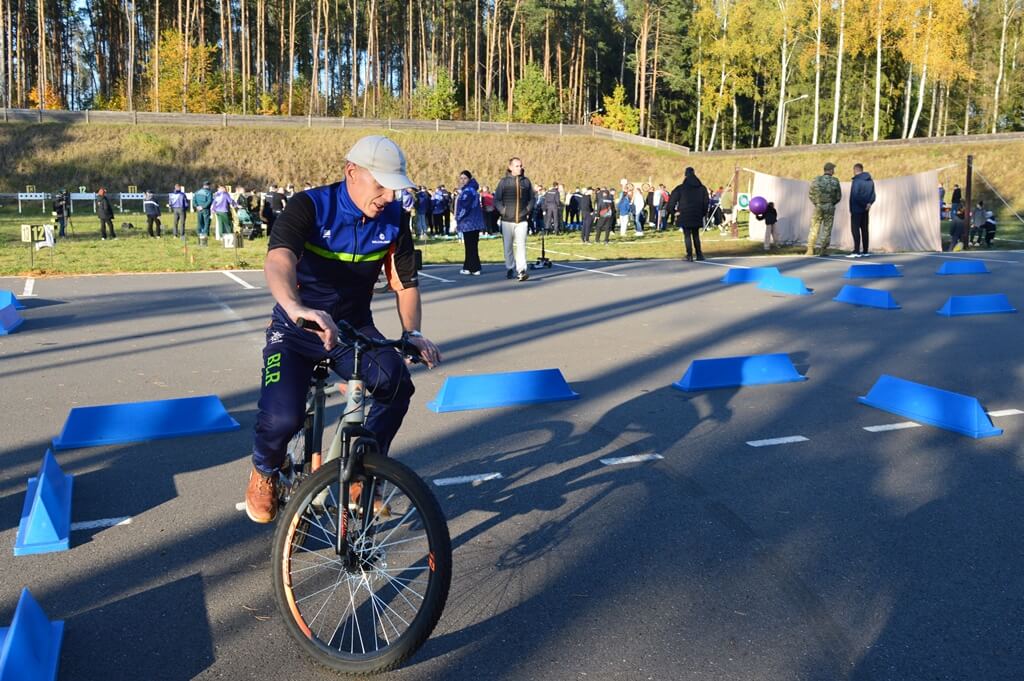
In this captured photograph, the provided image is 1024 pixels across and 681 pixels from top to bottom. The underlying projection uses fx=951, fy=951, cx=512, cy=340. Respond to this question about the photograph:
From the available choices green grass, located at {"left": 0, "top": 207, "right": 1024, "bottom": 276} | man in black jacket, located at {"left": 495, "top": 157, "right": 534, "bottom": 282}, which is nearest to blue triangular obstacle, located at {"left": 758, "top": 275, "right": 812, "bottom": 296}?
man in black jacket, located at {"left": 495, "top": 157, "right": 534, "bottom": 282}

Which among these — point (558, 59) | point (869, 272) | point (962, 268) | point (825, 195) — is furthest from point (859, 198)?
point (558, 59)

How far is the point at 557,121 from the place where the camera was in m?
77.8

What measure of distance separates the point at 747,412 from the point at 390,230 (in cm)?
411

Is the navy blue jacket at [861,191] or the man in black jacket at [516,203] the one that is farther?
the navy blue jacket at [861,191]

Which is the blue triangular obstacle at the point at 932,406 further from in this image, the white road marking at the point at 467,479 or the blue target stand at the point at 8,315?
the blue target stand at the point at 8,315

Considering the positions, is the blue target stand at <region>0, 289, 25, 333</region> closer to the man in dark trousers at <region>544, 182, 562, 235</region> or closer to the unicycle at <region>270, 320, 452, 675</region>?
the unicycle at <region>270, 320, 452, 675</region>

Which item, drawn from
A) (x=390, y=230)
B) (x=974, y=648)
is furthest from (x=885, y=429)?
(x=390, y=230)

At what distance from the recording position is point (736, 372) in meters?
8.46

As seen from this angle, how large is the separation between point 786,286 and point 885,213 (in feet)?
42.0

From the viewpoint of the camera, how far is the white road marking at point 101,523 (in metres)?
4.86

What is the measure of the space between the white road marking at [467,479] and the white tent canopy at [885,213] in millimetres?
21137

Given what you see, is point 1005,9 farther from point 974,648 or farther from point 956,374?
point 974,648

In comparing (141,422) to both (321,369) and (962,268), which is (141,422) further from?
(962,268)

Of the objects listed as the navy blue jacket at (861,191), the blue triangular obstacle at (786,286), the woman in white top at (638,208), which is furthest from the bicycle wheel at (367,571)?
the woman in white top at (638,208)
